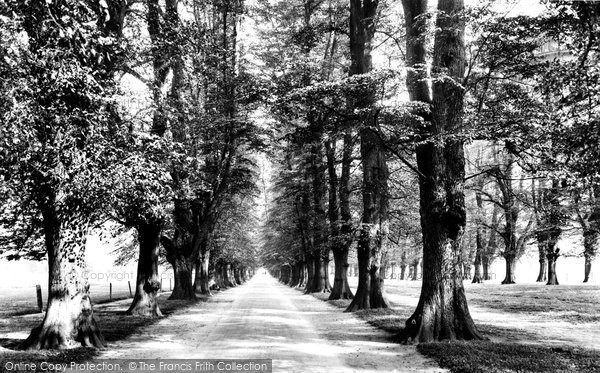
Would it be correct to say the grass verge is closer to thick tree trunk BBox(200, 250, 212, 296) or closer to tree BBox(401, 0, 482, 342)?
tree BBox(401, 0, 482, 342)

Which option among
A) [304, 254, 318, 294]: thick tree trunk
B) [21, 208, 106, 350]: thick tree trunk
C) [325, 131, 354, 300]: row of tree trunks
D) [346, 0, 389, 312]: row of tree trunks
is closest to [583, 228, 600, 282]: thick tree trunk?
[346, 0, 389, 312]: row of tree trunks

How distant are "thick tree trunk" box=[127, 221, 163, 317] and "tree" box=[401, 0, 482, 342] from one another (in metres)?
10.0

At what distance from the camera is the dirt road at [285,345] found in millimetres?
8195

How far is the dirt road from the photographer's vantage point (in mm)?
8195

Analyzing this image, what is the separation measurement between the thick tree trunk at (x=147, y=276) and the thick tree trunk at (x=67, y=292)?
6.48 m

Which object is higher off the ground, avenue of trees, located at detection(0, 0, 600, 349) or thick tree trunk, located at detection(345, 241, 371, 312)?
avenue of trees, located at detection(0, 0, 600, 349)

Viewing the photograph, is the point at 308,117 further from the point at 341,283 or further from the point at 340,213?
the point at 341,283

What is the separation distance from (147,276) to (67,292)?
729 cm

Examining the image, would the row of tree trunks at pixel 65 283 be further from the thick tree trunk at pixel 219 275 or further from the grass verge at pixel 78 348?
the thick tree trunk at pixel 219 275

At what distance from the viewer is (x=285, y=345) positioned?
10000 mm

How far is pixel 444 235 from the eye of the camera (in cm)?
1061

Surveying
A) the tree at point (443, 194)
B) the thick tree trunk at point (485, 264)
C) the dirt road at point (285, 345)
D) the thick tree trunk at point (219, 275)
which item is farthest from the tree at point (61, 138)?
the thick tree trunk at point (485, 264)

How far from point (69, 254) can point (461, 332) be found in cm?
907

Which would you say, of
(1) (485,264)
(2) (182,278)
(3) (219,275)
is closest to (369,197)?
(2) (182,278)
